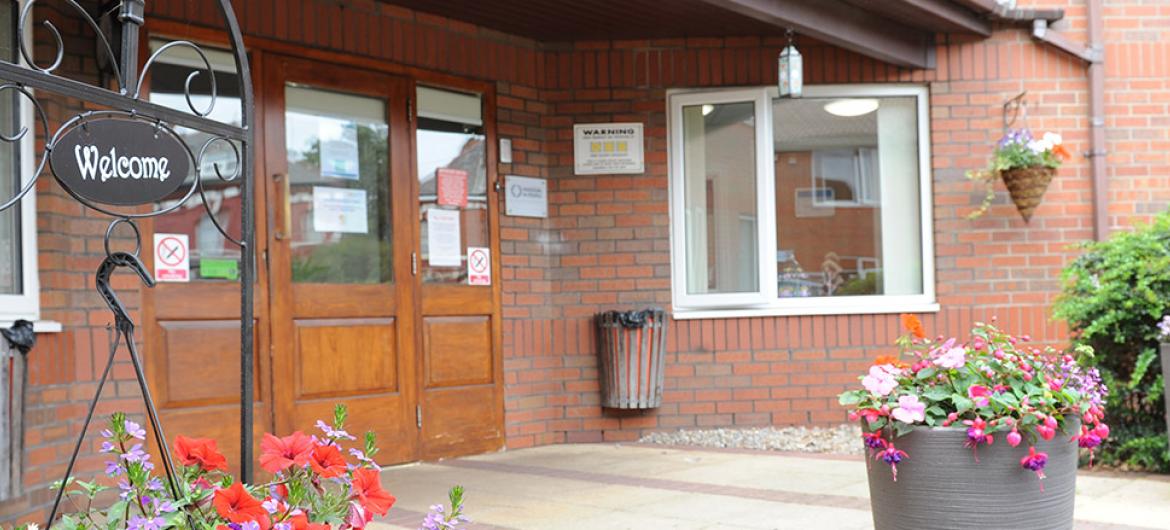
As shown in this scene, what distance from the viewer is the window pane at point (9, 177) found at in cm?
429

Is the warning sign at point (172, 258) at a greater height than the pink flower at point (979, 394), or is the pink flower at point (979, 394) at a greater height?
the warning sign at point (172, 258)

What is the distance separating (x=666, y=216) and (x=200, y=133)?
2.91 m

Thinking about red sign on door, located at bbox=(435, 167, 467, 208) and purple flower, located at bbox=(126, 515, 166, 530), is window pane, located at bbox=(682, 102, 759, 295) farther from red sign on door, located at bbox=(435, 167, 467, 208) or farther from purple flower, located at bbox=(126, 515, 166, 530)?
purple flower, located at bbox=(126, 515, 166, 530)

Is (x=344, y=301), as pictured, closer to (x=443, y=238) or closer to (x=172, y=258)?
(x=443, y=238)

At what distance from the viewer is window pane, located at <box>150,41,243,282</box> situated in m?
5.02

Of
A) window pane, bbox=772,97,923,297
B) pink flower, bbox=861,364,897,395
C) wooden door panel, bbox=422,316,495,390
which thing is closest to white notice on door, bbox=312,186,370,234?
wooden door panel, bbox=422,316,495,390

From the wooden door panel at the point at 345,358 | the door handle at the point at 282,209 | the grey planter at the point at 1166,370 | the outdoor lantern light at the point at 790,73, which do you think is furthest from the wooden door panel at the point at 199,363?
the grey planter at the point at 1166,370

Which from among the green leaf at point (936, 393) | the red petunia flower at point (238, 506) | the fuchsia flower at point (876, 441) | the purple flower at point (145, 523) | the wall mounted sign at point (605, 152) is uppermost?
the wall mounted sign at point (605, 152)

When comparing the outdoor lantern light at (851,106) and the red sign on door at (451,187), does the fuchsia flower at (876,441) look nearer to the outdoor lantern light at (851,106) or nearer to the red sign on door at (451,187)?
the red sign on door at (451,187)

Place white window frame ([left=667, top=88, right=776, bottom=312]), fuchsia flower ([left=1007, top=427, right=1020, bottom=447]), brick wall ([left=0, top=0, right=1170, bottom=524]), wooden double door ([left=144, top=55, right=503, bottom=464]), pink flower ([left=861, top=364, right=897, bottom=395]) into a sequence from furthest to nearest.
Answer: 1. white window frame ([left=667, top=88, right=776, bottom=312])
2. brick wall ([left=0, top=0, right=1170, bottom=524])
3. wooden double door ([left=144, top=55, right=503, bottom=464])
4. pink flower ([left=861, top=364, right=897, bottom=395])
5. fuchsia flower ([left=1007, top=427, right=1020, bottom=447])

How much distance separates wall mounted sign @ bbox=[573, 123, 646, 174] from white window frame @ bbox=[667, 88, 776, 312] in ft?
0.78

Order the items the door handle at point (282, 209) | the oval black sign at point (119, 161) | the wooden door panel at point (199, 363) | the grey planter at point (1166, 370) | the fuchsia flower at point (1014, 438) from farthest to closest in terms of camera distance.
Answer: the door handle at point (282, 209), the wooden door panel at point (199, 363), the grey planter at point (1166, 370), the fuchsia flower at point (1014, 438), the oval black sign at point (119, 161)

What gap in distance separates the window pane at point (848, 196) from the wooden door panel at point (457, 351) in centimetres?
200

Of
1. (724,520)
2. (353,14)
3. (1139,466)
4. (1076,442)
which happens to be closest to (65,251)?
(353,14)
